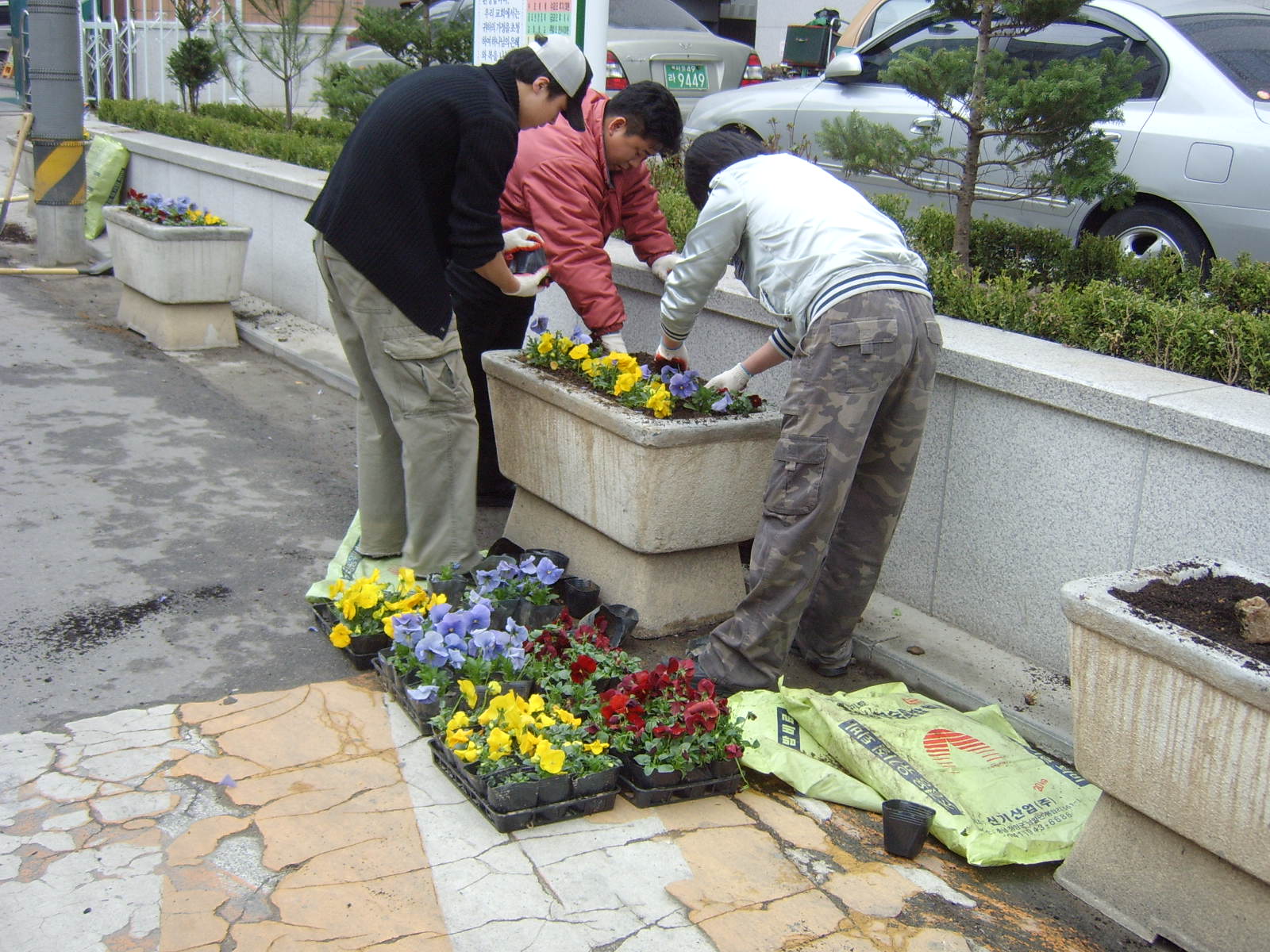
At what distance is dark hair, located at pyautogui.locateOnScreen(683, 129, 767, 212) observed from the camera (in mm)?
3883

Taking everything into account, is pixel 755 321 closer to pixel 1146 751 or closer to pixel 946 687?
pixel 946 687

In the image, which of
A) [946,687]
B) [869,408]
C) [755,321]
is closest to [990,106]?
[755,321]

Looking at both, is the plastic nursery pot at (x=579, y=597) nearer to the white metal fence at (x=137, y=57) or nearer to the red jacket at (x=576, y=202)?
the red jacket at (x=576, y=202)

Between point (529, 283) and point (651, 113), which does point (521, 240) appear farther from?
point (651, 113)

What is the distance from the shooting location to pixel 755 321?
4641 mm

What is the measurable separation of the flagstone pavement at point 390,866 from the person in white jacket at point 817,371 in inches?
23.3

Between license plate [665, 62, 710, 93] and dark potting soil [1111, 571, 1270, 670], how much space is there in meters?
9.62

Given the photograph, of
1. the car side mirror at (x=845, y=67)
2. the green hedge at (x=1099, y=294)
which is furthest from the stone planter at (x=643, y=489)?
the car side mirror at (x=845, y=67)

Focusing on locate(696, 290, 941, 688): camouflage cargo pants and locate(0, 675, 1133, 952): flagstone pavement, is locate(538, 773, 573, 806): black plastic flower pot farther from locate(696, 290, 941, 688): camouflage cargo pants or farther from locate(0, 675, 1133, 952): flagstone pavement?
locate(696, 290, 941, 688): camouflage cargo pants

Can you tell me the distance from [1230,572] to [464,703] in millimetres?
2022

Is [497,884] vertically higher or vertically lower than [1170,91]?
lower

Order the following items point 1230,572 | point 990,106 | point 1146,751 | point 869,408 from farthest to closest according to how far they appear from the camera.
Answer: point 990,106
point 869,408
point 1230,572
point 1146,751

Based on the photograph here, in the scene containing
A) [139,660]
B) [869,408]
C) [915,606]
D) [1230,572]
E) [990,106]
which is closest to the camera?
[1230,572]

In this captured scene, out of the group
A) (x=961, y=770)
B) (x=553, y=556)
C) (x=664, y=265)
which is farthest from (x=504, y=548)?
(x=961, y=770)
